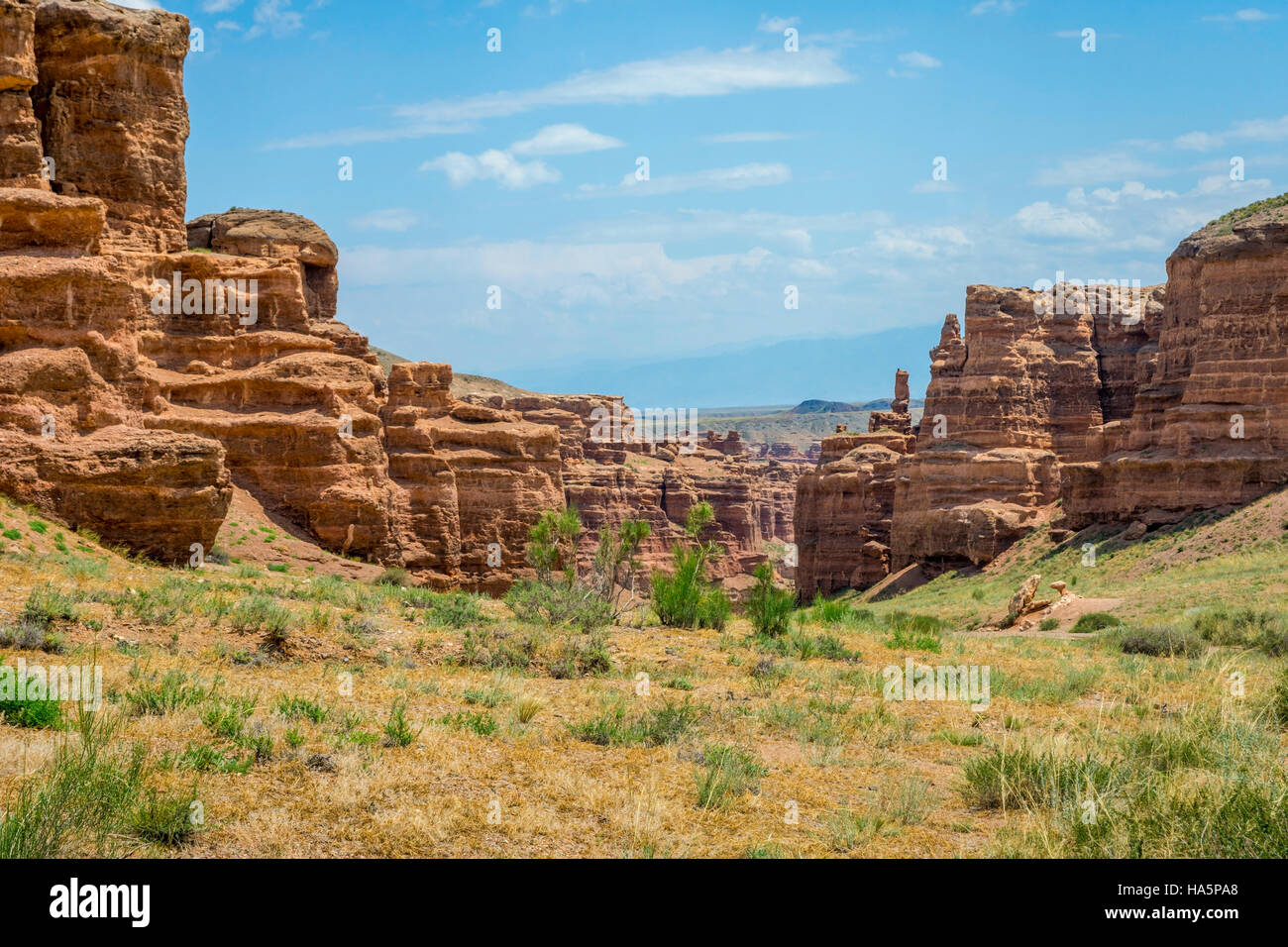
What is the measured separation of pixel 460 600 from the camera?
2012 centimetres

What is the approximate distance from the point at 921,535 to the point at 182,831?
54.0m

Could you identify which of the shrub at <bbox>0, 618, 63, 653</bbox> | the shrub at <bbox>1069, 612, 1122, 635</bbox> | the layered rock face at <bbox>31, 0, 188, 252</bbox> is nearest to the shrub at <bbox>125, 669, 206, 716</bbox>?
the shrub at <bbox>0, 618, 63, 653</bbox>

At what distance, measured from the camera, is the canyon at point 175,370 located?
62.1 feet

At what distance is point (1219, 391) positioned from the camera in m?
43.8

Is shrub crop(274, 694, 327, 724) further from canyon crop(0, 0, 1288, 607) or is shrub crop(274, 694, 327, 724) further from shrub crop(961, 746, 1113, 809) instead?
canyon crop(0, 0, 1288, 607)

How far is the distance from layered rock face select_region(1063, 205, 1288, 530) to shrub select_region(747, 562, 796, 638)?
93.1 feet

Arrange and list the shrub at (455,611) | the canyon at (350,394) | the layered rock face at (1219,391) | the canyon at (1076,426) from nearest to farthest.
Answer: the shrub at (455,611)
the canyon at (350,394)
the layered rock face at (1219,391)
the canyon at (1076,426)

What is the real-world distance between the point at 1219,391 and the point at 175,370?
36.0 m

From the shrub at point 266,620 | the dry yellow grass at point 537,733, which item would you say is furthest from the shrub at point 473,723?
the shrub at point 266,620

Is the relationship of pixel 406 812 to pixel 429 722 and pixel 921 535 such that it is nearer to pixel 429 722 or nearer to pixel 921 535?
pixel 429 722

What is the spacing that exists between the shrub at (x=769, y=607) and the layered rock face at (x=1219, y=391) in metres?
28.4

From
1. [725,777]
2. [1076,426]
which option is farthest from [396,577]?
[1076,426]

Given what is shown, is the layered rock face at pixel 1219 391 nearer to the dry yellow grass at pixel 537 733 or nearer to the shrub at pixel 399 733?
the dry yellow grass at pixel 537 733

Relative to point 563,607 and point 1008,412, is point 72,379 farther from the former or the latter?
point 1008,412
